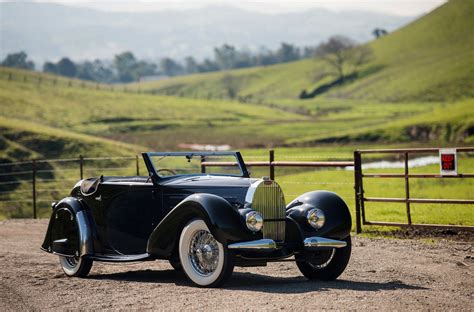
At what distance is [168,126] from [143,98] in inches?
888

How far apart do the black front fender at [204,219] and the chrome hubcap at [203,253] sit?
0.25m

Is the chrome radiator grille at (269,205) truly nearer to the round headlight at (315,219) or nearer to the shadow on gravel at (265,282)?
the round headlight at (315,219)

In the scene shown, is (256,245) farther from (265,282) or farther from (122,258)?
(122,258)

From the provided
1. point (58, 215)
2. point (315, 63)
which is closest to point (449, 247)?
point (58, 215)

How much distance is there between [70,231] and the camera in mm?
11891

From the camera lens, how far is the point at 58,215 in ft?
39.9

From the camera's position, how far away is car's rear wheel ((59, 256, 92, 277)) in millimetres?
11500

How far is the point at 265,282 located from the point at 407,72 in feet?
419

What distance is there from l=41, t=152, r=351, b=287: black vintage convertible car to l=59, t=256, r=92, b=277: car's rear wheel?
0.01 metres

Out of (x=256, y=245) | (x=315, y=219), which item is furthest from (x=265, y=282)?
(x=256, y=245)

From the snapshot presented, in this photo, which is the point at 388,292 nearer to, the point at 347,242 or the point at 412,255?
the point at 347,242

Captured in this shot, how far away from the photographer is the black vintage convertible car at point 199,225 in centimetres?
979

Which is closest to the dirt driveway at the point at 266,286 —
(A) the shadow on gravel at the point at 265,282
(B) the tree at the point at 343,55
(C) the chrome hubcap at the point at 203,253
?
(A) the shadow on gravel at the point at 265,282

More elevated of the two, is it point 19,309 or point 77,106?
point 77,106
